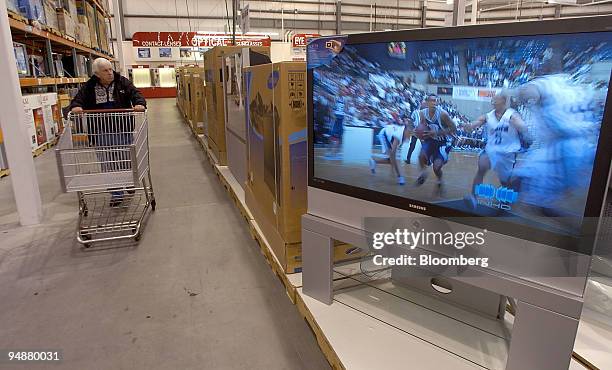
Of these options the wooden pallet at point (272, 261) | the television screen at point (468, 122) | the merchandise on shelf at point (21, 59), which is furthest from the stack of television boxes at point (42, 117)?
the television screen at point (468, 122)

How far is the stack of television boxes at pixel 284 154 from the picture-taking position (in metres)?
2.07

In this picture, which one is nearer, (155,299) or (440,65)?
(440,65)

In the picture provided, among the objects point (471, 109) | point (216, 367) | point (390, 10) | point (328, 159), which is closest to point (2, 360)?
point (216, 367)

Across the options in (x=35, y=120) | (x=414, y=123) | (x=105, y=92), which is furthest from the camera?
(x=35, y=120)

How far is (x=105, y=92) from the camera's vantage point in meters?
3.75

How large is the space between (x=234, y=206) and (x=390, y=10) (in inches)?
813

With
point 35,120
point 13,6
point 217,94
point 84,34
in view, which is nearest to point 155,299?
point 217,94

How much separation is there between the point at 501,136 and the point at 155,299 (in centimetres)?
196

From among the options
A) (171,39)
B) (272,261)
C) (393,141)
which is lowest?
(272,261)

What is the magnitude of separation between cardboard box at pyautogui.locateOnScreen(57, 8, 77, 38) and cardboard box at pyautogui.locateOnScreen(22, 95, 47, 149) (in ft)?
4.03

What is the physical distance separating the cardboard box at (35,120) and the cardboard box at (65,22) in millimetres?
1227

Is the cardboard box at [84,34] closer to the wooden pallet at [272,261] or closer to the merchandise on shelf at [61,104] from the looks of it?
the merchandise on shelf at [61,104]

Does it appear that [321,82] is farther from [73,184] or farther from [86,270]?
[73,184]

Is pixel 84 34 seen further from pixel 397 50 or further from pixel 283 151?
pixel 397 50
